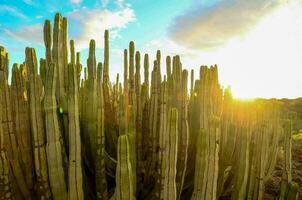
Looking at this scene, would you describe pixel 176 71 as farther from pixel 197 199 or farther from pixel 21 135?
pixel 21 135

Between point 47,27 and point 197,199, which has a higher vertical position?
point 47,27

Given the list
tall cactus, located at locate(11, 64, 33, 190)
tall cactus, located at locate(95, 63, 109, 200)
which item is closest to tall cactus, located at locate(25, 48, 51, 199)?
tall cactus, located at locate(11, 64, 33, 190)

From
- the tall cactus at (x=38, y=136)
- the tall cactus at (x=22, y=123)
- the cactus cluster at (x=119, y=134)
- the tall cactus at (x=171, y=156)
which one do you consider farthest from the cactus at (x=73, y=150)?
the tall cactus at (x=171, y=156)

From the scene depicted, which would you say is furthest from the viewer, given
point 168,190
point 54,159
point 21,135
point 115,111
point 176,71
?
point 115,111

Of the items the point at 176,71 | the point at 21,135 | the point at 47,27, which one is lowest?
the point at 21,135

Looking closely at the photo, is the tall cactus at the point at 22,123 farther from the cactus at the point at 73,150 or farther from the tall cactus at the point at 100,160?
the tall cactus at the point at 100,160

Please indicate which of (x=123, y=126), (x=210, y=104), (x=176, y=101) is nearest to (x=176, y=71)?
(x=176, y=101)

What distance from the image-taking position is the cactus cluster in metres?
2.63

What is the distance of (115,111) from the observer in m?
4.14

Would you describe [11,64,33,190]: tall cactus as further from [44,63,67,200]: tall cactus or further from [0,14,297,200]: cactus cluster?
[44,63,67,200]: tall cactus

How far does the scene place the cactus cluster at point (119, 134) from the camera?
8.63 ft

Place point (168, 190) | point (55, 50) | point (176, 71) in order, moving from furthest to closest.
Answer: point (176, 71)
point (55, 50)
point (168, 190)

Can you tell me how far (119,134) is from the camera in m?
3.36

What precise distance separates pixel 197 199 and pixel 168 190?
33 cm
